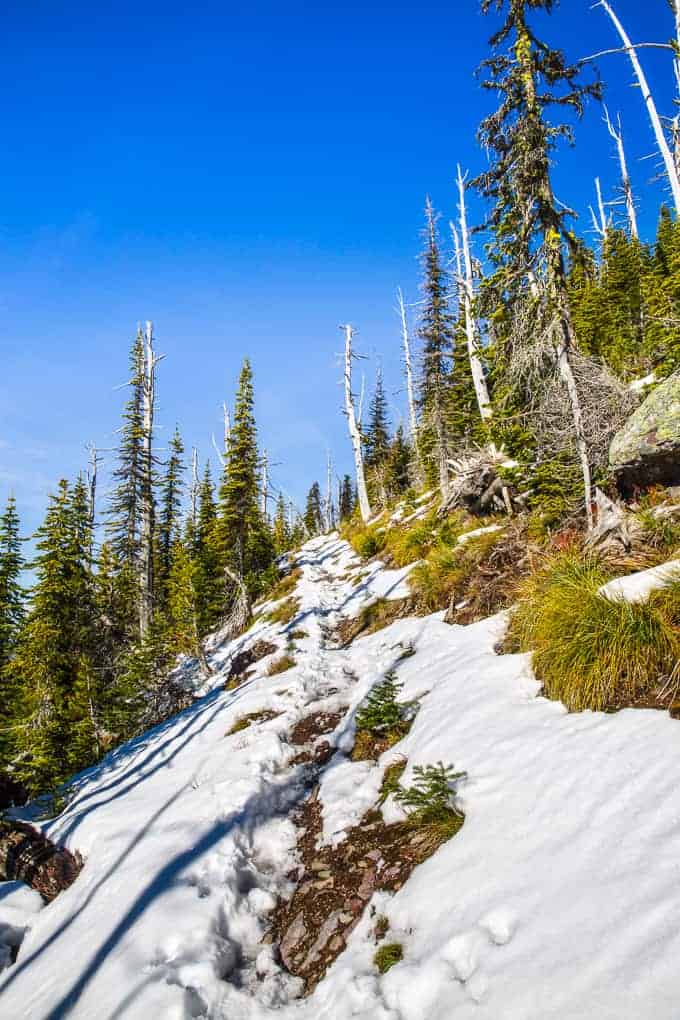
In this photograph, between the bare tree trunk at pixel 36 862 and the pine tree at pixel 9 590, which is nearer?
the bare tree trunk at pixel 36 862

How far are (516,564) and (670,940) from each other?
25.0ft

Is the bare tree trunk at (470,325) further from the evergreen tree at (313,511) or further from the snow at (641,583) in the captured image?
the evergreen tree at (313,511)

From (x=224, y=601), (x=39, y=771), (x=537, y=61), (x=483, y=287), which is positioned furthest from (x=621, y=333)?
(x=39, y=771)

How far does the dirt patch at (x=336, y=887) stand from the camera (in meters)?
3.93

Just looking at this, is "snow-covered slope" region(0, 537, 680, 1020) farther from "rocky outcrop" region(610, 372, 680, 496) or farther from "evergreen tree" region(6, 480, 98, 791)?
"evergreen tree" region(6, 480, 98, 791)

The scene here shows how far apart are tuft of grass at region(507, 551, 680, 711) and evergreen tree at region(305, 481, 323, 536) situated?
74.4m

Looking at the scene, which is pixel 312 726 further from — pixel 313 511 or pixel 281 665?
pixel 313 511

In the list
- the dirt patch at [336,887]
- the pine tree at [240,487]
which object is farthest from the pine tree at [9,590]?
the dirt patch at [336,887]

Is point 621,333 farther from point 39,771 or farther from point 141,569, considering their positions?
point 39,771

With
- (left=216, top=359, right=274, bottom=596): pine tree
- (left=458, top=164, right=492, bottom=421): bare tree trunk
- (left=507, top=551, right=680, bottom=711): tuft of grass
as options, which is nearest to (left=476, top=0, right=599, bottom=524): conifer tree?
(left=507, top=551, right=680, bottom=711): tuft of grass

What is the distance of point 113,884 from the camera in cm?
569

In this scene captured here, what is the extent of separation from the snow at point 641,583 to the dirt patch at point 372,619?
698 centimetres

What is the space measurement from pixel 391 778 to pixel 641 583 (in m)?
3.53

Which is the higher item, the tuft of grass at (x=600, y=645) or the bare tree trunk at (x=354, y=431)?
the bare tree trunk at (x=354, y=431)
